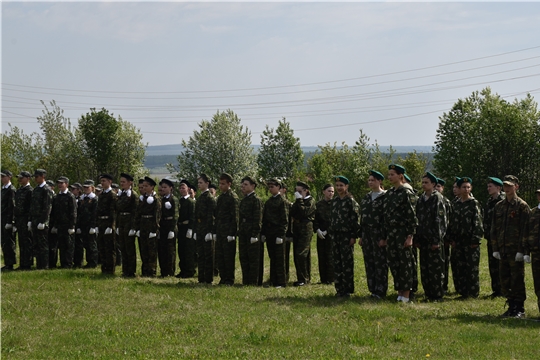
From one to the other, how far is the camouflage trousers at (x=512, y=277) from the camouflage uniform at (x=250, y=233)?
529 centimetres

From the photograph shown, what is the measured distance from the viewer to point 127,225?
1659 centimetres

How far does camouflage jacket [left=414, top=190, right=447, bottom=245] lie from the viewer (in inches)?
498

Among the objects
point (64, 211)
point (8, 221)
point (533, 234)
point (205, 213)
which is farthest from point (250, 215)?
point (8, 221)

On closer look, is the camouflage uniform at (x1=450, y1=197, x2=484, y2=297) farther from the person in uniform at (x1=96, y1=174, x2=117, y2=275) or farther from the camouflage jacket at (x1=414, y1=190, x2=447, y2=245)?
the person in uniform at (x1=96, y1=174, x2=117, y2=275)

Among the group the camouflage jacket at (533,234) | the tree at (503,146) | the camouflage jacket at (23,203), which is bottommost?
the camouflage jacket at (533,234)

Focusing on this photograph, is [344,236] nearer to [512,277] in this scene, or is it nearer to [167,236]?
[512,277]

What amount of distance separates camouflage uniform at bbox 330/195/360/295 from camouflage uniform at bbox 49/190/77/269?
7813 millimetres

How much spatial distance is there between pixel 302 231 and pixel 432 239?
372 cm

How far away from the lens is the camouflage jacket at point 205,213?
52.0 ft

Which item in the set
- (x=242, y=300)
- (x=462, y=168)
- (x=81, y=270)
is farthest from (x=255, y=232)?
(x=462, y=168)

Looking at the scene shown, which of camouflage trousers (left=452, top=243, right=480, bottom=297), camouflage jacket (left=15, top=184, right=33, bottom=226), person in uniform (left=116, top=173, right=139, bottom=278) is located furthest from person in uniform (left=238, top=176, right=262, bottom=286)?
camouflage jacket (left=15, top=184, right=33, bottom=226)

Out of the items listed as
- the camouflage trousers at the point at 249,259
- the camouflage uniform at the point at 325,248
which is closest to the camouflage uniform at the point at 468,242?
the camouflage uniform at the point at 325,248

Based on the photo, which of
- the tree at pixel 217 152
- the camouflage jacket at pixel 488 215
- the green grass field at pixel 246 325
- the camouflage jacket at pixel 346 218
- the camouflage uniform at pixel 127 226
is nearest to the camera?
the green grass field at pixel 246 325

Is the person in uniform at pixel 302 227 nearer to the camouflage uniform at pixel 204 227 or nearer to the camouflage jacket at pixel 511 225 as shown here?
the camouflage uniform at pixel 204 227
